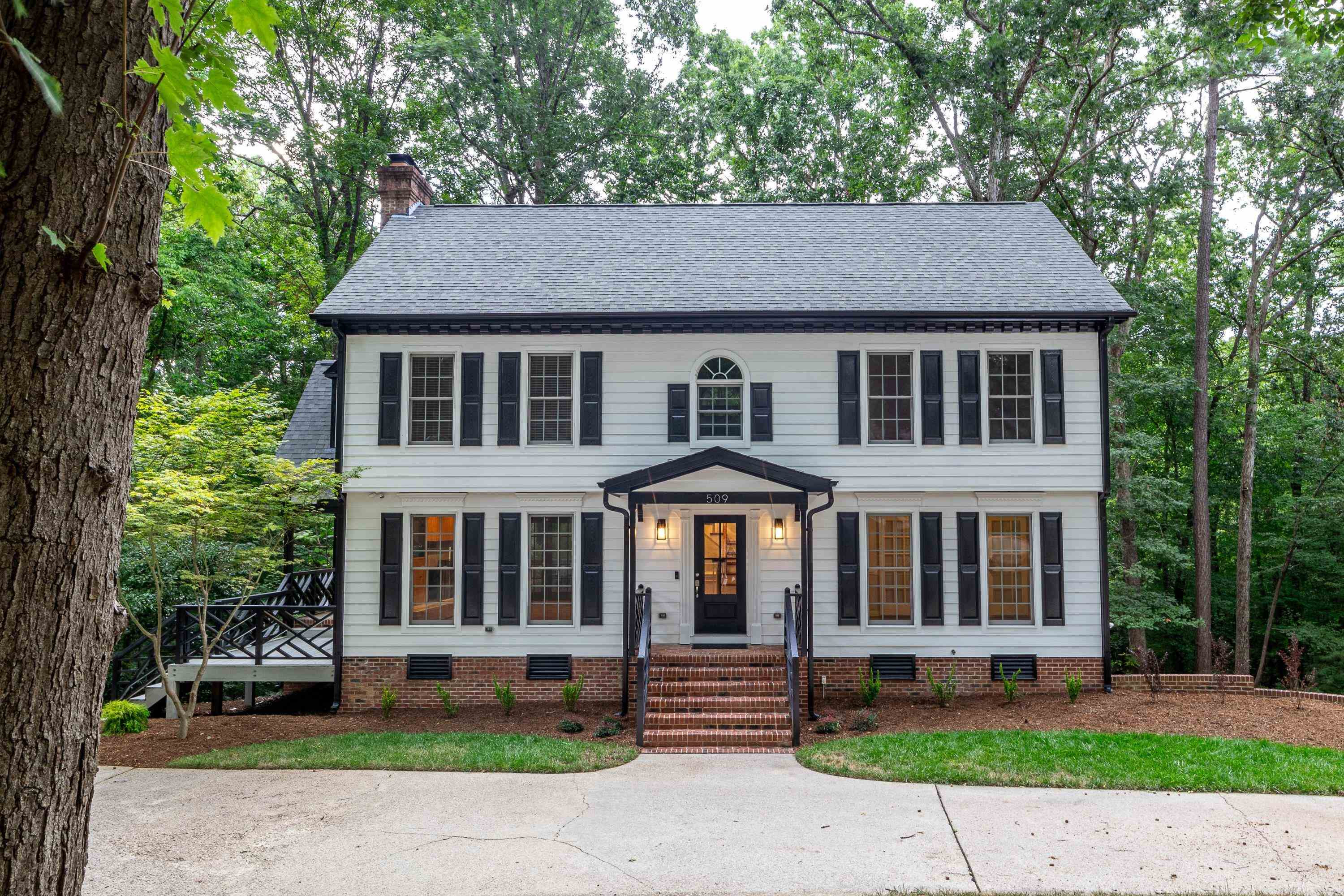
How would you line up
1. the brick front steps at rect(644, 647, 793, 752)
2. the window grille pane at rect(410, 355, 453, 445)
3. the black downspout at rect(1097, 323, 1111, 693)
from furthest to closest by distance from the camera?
the window grille pane at rect(410, 355, 453, 445), the black downspout at rect(1097, 323, 1111, 693), the brick front steps at rect(644, 647, 793, 752)

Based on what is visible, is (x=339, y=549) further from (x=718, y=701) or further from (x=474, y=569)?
(x=718, y=701)

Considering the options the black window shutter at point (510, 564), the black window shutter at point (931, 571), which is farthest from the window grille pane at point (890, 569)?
the black window shutter at point (510, 564)

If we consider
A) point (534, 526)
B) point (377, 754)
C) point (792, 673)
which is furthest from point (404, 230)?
point (792, 673)

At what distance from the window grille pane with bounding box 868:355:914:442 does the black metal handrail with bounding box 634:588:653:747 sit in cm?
423

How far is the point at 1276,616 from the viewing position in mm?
21250

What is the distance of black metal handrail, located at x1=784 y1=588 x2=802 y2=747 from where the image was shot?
1007cm

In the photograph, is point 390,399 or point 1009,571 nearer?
point 1009,571

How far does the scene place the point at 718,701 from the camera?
11.0 metres

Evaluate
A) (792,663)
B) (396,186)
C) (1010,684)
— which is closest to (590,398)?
(792,663)

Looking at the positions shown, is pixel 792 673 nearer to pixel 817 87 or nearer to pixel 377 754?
pixel 377 754

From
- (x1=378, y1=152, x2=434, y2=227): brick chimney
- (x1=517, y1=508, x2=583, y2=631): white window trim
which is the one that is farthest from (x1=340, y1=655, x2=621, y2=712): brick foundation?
(x1=378, y1=152, x2=434, y2=227): brick chimney

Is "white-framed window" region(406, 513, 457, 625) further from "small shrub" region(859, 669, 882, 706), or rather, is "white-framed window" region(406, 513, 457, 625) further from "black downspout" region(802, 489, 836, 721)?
"small shrub" region(859, 669, 882, 706)

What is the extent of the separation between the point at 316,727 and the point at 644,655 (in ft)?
15.0

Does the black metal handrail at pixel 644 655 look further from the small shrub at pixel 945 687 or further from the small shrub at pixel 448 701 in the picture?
the small shrub at pixel 945 687
